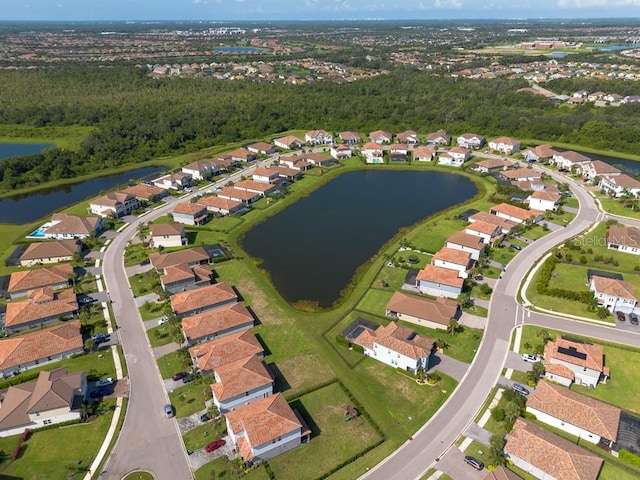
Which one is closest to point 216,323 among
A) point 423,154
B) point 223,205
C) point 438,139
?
point 223,205

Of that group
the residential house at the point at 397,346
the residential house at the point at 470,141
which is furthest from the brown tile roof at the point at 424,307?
the residential house at the point at 470,141

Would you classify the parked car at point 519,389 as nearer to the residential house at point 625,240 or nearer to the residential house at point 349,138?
the residential house at point 625,240

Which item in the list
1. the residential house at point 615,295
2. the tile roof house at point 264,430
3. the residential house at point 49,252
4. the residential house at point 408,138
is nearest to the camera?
the tile roof house at point 264,430

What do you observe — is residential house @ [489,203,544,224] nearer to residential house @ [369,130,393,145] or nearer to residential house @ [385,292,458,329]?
residential house @ [385,292,458,329]

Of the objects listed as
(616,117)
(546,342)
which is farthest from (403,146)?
(546,342)

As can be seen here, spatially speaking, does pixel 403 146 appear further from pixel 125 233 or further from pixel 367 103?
pixel 125 233

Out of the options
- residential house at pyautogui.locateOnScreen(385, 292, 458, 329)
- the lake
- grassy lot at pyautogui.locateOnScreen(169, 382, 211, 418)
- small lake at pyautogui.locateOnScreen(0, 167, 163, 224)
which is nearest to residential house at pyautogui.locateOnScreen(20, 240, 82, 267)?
small lake at pyautogui.locateOnScreen(0, 167, 163, 224)
